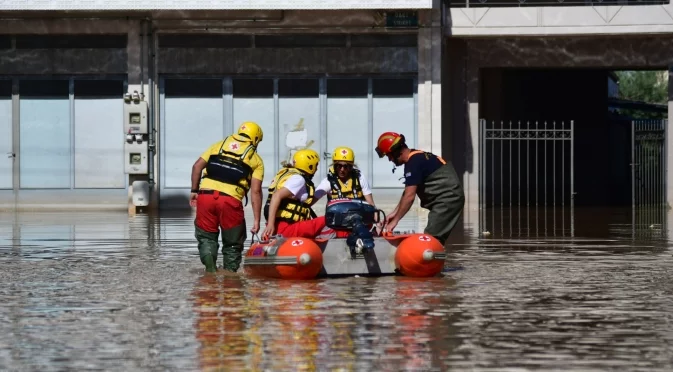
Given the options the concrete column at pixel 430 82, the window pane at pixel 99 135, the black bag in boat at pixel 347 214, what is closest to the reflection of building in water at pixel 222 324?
the black bag in boat at pixel 347 214

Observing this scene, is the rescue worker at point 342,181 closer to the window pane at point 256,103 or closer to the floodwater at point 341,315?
the floodwater at point 341,315

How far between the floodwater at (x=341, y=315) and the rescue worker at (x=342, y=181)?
1171 millimetres

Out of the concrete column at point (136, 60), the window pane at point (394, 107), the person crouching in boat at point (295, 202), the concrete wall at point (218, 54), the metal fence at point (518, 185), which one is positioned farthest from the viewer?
the window pane at point (394, 107)

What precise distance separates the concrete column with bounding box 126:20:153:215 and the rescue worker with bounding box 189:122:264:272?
657 inches

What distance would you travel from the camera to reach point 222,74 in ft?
103

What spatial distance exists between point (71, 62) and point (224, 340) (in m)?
23.4

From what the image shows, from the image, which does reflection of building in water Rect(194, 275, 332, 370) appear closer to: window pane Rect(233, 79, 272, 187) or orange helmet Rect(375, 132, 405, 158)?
orange helmet Rect(375, 132, 405, 158)

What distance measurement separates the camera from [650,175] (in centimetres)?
3803

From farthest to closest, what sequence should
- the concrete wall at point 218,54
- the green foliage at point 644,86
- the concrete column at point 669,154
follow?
the green foliage at point 644,86 < the concrete column at point 669,154 < the concrete wall at point 218,54

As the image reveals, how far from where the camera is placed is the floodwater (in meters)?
8.21

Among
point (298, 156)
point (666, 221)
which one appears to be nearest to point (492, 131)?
point (666, 221)

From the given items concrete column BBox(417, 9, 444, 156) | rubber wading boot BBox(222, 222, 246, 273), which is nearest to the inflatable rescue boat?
rubber wading boot BBox(222, 222, 246, 273)

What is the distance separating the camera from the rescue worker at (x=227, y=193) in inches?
566

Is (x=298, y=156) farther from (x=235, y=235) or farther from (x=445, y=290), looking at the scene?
(x=445, y=290)
